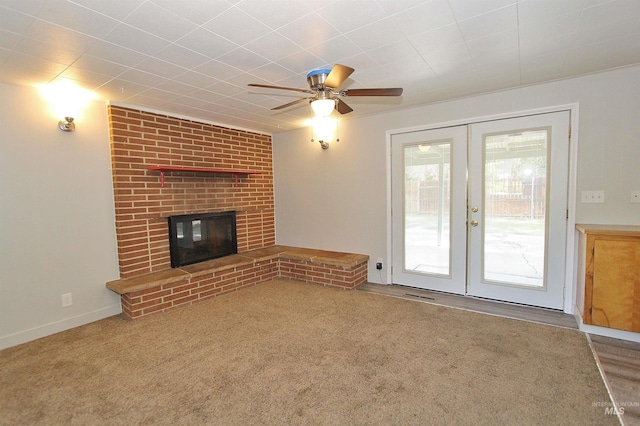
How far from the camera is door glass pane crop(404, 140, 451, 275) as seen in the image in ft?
12.2

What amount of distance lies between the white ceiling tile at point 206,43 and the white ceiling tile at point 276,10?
1.23ft

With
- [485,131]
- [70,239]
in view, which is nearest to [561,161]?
[485,131]

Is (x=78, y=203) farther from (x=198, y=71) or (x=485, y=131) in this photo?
(x=485, y=131)

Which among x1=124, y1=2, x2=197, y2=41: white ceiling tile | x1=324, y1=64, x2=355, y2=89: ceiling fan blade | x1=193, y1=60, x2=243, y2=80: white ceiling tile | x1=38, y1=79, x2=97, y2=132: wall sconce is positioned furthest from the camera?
x1=38, y1=79, x2=97, y2=132: wall sconce

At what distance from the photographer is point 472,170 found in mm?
3498

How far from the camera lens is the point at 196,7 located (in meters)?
1.70

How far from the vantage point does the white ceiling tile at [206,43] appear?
1977 millimetres

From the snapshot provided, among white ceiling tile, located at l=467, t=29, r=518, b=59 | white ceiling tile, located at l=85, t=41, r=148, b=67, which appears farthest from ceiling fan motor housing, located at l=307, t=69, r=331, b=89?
white ceiling tile, located at l=85, t=41, r=148, b=67

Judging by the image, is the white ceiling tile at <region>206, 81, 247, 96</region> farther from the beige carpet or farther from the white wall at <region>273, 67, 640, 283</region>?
the beige carpet

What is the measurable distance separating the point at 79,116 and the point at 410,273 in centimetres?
415

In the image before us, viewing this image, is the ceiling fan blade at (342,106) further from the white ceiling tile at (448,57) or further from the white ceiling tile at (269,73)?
the white ceiling tile at (448,57)

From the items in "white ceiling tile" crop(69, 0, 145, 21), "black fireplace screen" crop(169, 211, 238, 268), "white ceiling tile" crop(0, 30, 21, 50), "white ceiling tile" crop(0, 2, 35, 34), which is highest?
"white ceiling tile" crop(69, 0, 145, 21)

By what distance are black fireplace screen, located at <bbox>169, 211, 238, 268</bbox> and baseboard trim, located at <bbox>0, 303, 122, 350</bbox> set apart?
0.79 m

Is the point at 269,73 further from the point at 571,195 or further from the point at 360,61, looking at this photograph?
the point at 571,195
